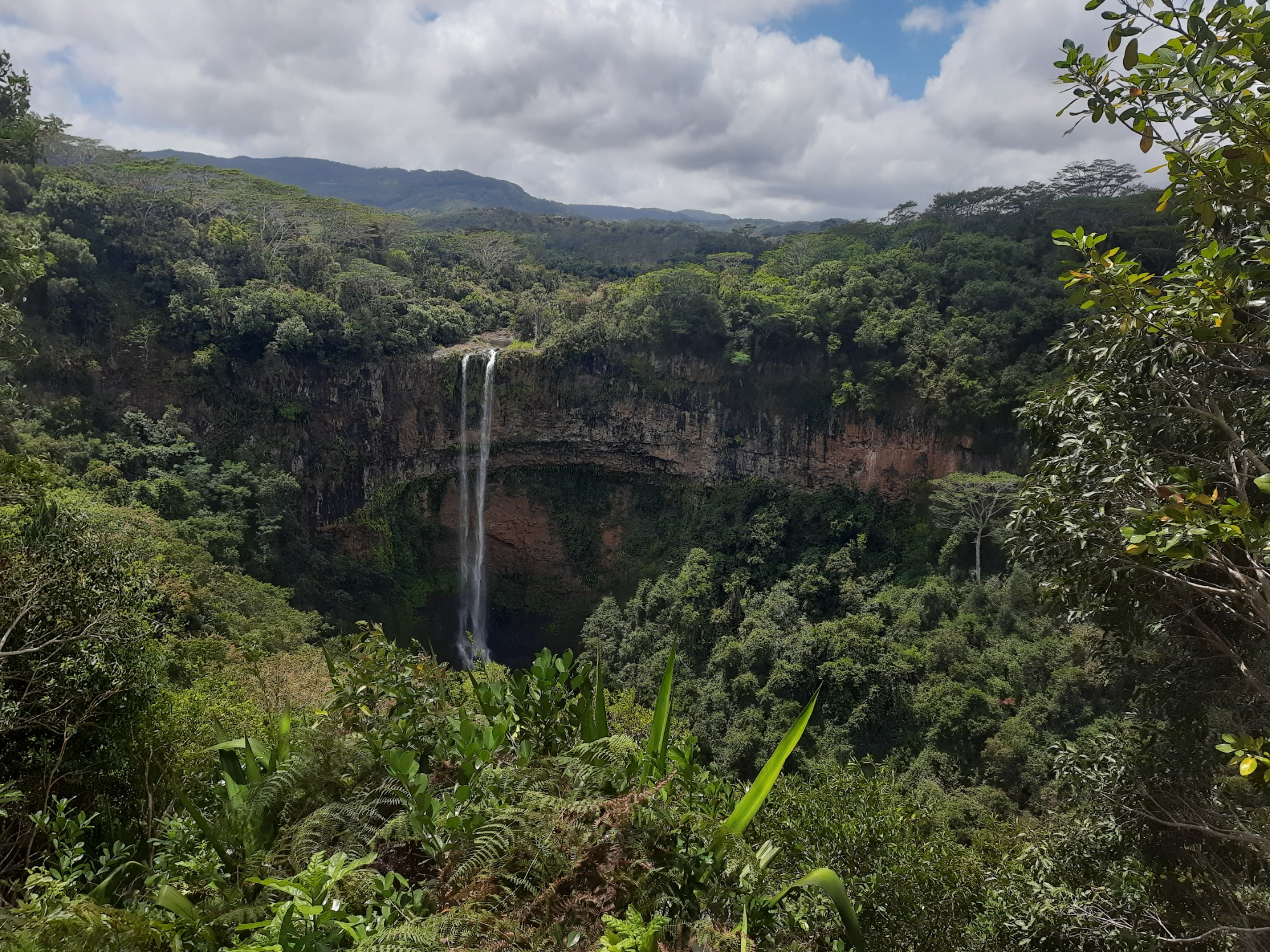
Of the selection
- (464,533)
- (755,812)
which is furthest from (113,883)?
(464,533)

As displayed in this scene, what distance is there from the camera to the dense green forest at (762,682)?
1.92 metres

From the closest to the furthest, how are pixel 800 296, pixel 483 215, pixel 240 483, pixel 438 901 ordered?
pixel 438 901 → pixel 240 483 → pixel 800 296 → pixel 483 215

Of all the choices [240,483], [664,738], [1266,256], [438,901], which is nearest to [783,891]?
[664,738]

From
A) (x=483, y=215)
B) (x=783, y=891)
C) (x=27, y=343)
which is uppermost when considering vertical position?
(x=483, y=215)

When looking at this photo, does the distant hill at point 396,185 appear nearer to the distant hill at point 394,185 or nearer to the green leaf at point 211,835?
the distant hill at point 394,185

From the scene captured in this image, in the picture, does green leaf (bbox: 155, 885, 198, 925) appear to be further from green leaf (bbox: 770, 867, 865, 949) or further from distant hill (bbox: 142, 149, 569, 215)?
distant hill (bbox: 142, 149, 569, 215)

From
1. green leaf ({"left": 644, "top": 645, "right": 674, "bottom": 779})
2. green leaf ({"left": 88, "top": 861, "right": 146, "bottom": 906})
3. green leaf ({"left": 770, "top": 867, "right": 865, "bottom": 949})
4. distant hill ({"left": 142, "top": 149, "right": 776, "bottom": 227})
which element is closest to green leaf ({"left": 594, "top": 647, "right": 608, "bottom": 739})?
green leaf ({"left": 644, "top": 645, "right": 674, "bottom": 779})

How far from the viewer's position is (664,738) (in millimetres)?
2342

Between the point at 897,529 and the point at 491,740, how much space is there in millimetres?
21571

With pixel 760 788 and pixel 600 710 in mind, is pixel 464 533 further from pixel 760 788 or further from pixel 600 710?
pixel 760 788

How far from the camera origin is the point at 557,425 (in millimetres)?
27281

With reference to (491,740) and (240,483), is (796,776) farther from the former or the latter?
(240,483)

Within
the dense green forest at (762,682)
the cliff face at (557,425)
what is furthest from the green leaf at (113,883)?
the cliff face at (557,425)

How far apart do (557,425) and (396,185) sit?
110 m
